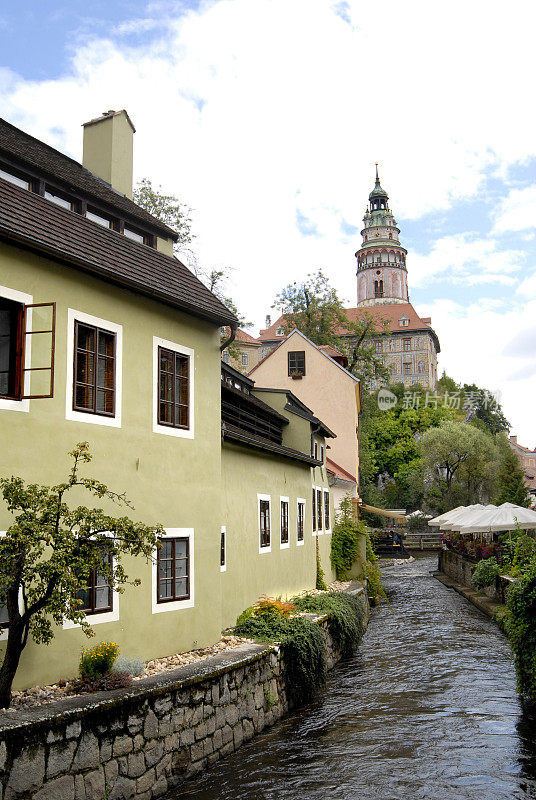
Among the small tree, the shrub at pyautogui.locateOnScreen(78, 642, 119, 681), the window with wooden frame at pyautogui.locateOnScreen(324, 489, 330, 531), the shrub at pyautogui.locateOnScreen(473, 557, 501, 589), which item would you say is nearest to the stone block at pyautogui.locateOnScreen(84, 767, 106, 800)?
the small tree

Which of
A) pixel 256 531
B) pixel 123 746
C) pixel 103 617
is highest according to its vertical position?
pixel 256 531

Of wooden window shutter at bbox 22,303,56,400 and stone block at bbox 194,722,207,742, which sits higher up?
wooden window shutter at bbox 22,303,56,400

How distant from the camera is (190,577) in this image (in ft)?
38.2

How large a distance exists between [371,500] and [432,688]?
45.8m

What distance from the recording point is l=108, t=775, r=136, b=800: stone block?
770cm

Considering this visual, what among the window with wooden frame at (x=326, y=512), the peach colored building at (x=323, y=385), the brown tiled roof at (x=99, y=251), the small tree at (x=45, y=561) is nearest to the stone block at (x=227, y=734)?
the small tree at (x=45, y=561)

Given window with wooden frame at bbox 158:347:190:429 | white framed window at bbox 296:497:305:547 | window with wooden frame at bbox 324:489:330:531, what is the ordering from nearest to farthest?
window with wooden frame at bbox 158:347:190:429 → white framed window at bbox 296:497:305:547 → window with wooden frame at bbox 324:489:330:531

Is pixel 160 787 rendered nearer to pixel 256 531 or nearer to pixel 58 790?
pixel 58 790

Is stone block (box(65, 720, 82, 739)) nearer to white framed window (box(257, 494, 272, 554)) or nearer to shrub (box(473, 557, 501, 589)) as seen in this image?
white framed window (box(257, 494, 272, 554))

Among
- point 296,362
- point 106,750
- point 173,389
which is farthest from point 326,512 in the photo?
point 106,750

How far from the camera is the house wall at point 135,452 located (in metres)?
8.81

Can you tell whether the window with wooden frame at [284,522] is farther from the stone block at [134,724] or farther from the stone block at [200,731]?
the stone block at [134,724]

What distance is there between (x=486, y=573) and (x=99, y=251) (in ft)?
65.9

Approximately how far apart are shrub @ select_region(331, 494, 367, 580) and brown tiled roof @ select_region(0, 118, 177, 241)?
15.7 metres
